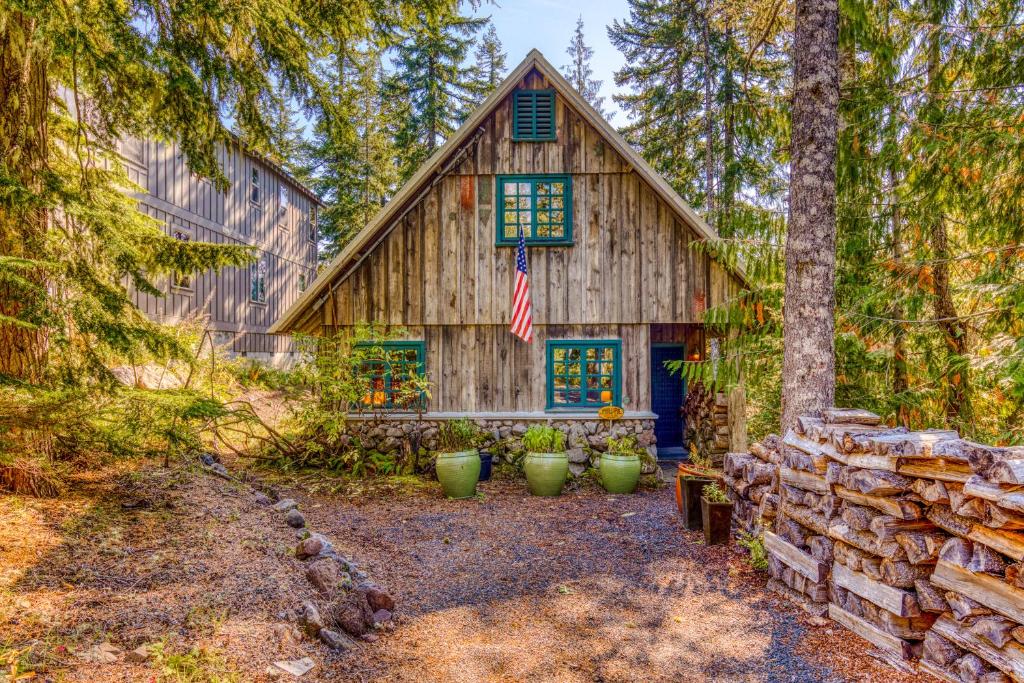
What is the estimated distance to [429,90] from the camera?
20750mm

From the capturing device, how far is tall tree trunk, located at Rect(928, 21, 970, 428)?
23.5 feet

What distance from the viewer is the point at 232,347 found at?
17.9 m

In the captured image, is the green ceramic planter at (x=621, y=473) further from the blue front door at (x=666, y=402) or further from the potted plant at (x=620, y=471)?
the blue front door at (x=666, y=402)

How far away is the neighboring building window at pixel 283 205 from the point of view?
21672 mm

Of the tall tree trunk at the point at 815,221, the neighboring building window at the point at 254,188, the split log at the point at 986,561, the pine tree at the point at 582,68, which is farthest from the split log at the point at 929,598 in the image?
the pine tree at the point at 582,68

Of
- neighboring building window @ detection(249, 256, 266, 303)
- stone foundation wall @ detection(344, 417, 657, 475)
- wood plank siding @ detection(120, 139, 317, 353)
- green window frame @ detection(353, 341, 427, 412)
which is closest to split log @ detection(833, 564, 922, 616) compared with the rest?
stone foundation wall @ detection(344, 417, 657, 475)

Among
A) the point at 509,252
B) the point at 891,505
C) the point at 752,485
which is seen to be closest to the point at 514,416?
the point at 509,252

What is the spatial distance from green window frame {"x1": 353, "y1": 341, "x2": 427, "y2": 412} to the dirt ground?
11.3ft

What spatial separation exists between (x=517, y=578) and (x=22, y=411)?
451 centimetres

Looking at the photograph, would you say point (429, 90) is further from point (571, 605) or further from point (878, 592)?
point (878, 592)

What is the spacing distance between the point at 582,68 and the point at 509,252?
26.4 metres

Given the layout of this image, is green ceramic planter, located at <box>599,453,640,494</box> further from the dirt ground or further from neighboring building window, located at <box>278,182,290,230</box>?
neighboring building window, located at <box>278,182,290,230</box>

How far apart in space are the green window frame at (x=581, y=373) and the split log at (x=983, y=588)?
22.2 feet

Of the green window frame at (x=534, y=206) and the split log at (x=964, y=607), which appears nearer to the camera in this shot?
the split log at (x=964, y=607)
